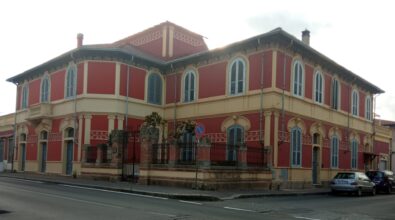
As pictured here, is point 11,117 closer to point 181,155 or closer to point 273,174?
point 181,155

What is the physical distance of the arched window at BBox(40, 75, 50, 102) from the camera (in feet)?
109

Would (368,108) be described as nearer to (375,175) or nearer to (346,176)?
(375,175)

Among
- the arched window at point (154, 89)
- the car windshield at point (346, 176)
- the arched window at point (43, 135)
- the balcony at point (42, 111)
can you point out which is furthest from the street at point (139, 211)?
the arched window at point (43, 135)

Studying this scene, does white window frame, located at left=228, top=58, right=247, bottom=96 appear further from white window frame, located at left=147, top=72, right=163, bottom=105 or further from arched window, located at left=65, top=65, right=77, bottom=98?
arched window, located at left=65, top=65, right=77, bottom=98

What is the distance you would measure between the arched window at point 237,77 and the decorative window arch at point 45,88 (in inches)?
555

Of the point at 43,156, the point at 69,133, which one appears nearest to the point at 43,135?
the point at 43,156

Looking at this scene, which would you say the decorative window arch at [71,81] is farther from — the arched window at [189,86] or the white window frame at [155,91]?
the arched window at [189,86]

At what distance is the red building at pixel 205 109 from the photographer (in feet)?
78.5

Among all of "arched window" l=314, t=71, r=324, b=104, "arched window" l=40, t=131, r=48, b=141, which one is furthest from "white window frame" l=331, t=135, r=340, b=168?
"arched window" l=40, t=131, r=48, b=141

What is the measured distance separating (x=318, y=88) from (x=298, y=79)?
9.39 ft

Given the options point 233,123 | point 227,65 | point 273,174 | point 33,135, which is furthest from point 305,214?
point 33,135

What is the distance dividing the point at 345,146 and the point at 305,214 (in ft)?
63.6

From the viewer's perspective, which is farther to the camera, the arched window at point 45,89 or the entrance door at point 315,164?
the arched window at point 45,89

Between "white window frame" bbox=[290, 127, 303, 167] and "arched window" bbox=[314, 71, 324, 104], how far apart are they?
10.3 feet
